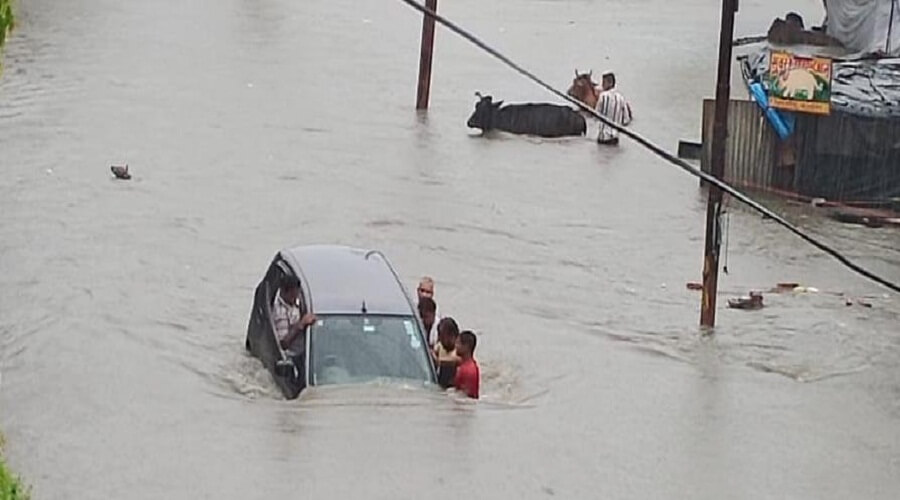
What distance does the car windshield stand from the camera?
13430mm

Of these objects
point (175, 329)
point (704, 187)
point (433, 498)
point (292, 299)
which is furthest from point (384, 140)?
point (433, 498)

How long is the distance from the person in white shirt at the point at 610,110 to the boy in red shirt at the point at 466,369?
14697mm

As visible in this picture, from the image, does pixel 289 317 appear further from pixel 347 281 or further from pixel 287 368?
pixel 287 368

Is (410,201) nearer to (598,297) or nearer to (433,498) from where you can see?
(598,297)

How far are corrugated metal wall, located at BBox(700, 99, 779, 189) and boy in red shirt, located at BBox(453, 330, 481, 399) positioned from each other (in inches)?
450

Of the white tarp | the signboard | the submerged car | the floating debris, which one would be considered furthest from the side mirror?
the white tarp

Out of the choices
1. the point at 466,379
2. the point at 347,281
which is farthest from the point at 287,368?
the point at 466,379

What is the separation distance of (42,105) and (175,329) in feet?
39.7

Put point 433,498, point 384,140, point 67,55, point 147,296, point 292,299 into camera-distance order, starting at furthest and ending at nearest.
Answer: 1. point 67,55
2. point 384,140
3. point 147,296
4. point 292,299
5. point 433,498

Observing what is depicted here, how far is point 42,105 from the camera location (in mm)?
27953

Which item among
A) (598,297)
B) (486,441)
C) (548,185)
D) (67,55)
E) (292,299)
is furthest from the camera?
(67,55)

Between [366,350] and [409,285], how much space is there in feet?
17.6

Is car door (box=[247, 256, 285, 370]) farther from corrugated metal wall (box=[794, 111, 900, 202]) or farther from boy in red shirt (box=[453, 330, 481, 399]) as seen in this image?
corrugated metal wall (box=[794, 111, 900, 202])

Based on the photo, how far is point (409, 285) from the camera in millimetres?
18859
